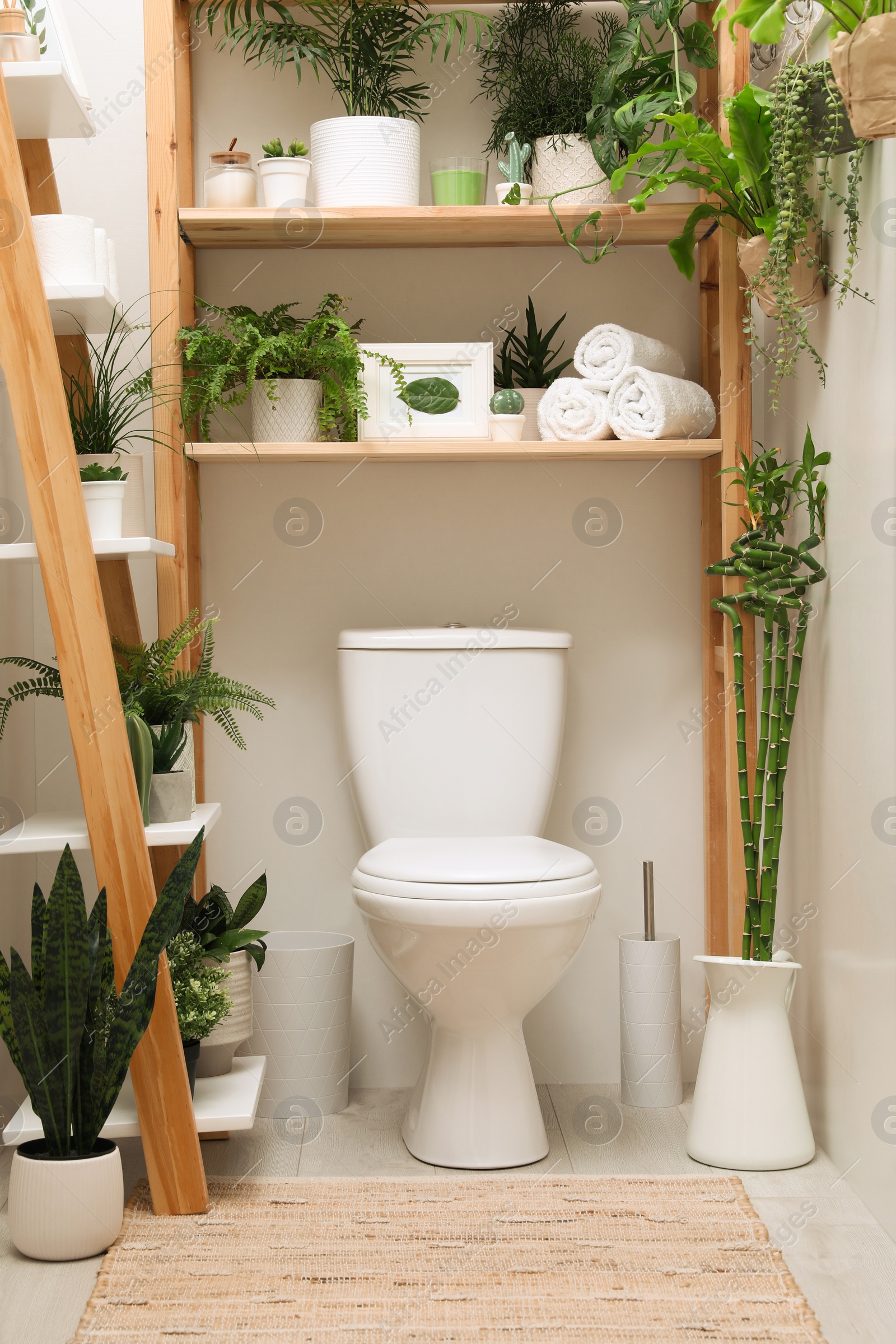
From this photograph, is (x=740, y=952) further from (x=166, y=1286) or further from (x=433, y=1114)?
(x=166, y=1286)

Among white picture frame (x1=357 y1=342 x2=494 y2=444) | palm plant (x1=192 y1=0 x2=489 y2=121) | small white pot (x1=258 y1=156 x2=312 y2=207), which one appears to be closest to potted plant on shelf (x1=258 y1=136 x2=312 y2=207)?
small white pot (x1=258 y1=156 x2=312 y2=207)

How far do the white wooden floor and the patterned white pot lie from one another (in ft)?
5.06

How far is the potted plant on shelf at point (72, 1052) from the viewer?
1456 mm

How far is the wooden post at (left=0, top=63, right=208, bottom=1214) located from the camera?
1476 mm

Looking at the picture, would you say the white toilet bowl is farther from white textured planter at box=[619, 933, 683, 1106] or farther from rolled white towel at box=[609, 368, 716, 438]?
rolled white towel at box=[609, 368, 716, 438]

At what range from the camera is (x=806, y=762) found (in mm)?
1863

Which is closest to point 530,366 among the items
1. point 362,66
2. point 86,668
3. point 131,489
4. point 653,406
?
point 653,406

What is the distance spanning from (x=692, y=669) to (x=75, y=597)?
3.81 ft

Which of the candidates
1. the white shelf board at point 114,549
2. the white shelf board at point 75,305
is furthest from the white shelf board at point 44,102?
the white shelf board at point 114,549

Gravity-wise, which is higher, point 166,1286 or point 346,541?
point 346,541

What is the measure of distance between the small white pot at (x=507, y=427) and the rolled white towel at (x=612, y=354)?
0.14m

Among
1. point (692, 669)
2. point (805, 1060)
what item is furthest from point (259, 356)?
point (805, 1060)

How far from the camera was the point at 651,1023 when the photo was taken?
2018mm

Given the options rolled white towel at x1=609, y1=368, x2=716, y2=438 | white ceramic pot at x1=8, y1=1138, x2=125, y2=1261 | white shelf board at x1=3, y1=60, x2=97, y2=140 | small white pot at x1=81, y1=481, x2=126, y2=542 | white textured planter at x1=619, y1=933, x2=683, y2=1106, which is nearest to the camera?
white ceramic pot at x1=8, y1=1138, x2=125, y2=1261
